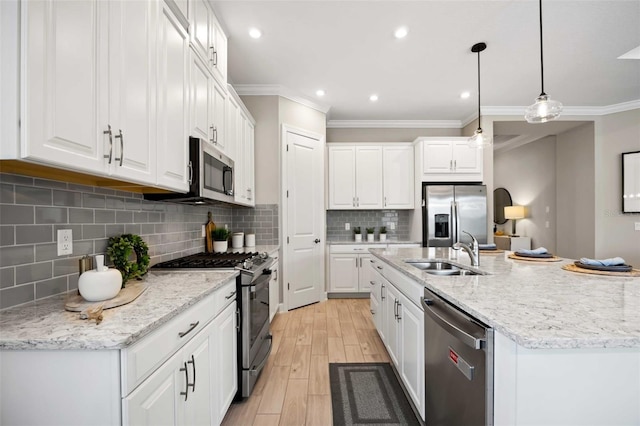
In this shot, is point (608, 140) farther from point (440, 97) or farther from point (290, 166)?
point (290, 166)

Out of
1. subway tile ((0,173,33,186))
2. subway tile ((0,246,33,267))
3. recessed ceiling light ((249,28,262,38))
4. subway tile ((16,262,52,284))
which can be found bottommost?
subway tile ((16,262,52,284))

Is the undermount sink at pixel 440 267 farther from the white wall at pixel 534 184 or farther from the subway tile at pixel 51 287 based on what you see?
the white wall at pixel 534 184

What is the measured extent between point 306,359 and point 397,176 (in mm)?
3177

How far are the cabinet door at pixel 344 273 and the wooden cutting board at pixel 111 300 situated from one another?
10.8 feet

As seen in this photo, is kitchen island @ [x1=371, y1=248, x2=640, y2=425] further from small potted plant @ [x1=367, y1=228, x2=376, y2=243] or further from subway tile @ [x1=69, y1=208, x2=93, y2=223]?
small potted plant @ [x1=367, y1=228, x2=376, y2=243]

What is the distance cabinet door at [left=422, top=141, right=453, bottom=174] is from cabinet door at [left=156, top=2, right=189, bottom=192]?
3602mm

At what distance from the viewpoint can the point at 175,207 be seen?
2277 millimetres

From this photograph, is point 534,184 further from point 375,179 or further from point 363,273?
point 363,273

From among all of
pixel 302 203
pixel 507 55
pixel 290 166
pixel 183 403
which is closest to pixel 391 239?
pixel 302 203

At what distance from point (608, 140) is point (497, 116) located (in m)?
1.67

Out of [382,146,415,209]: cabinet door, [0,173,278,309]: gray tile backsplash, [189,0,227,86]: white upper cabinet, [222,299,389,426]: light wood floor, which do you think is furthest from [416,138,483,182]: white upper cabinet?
[0,173,278,309]: gray tile backsplash

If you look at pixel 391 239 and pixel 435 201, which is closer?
pixel 435 201

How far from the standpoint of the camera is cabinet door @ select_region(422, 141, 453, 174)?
4375 mm

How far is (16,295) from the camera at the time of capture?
106 cm
